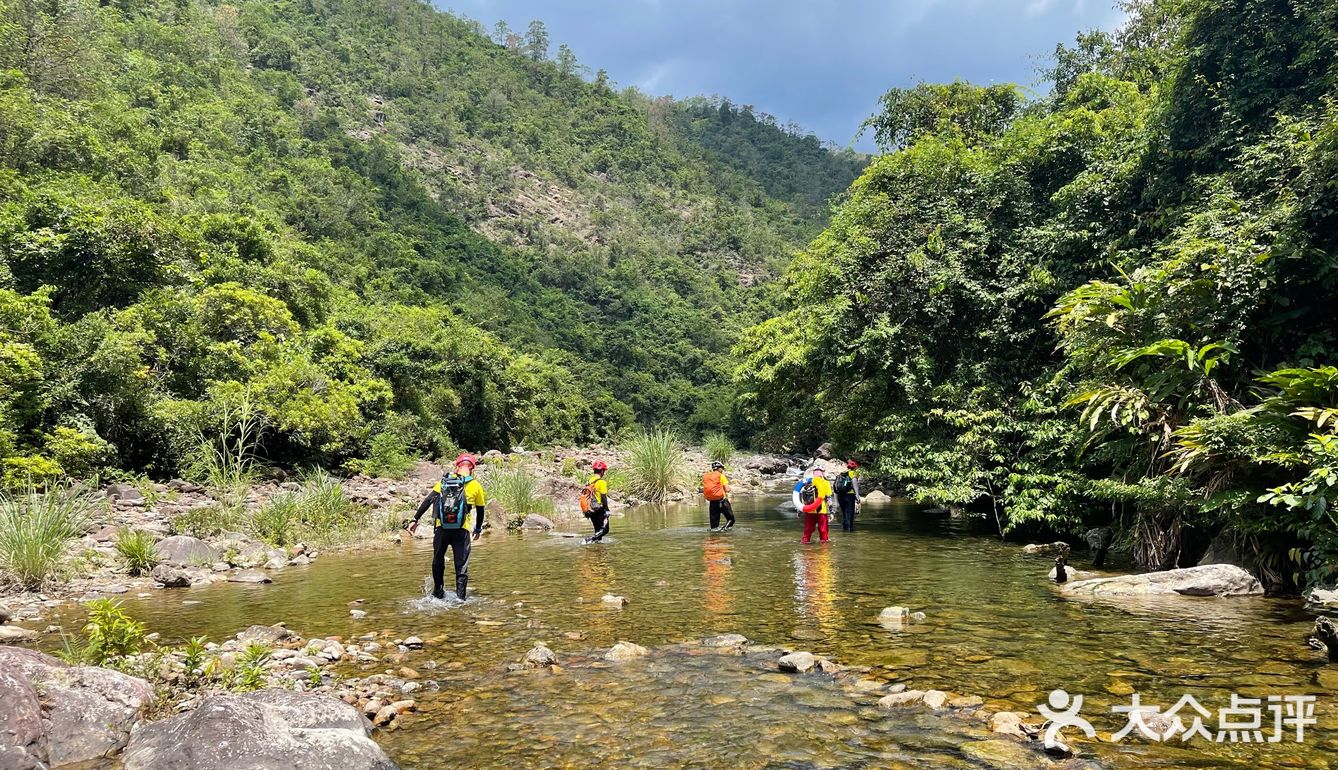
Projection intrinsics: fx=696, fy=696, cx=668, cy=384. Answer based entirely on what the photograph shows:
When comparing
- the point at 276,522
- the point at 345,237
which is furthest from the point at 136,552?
the point at 345,237

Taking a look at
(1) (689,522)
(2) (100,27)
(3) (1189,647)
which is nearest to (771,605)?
(3) (1189,647)

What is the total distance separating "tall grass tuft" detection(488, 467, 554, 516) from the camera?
1947 cm

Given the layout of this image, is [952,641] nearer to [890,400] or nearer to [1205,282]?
[1205,282]

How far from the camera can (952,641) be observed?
6.80m

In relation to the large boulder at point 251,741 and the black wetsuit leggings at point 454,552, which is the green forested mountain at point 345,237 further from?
the large boulder at point 251,741

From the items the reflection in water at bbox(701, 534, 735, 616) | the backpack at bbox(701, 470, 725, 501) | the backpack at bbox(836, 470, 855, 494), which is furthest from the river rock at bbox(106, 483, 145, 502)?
the backpack at bbox(836, 470, 855, 494)

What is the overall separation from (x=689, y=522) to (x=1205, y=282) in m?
12.5

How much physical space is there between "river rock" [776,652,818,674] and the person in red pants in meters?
7.96

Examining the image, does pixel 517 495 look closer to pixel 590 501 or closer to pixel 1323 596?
pixel 590 501

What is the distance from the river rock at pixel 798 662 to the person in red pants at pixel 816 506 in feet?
26.1

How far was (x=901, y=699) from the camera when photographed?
5.32m

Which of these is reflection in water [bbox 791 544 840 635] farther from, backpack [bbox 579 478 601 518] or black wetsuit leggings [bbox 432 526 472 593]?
black wetsuit leggings [bbox 432 526 472 593]

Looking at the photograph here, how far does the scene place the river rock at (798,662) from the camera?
615 centimetres

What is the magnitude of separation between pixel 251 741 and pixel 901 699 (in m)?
4.44
